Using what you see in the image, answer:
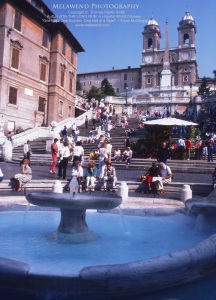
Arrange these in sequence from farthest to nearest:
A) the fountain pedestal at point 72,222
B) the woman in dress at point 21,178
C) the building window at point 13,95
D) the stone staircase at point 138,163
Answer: the building window at point 13,95 < the stone staircase at point 138,163 < the woman in dress at point 21,178 < the fountain pedestal at point 72,222

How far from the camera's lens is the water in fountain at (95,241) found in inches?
→ 162

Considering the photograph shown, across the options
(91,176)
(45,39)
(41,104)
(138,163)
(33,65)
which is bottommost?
(91,176)

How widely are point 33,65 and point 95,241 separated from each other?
28497 mm

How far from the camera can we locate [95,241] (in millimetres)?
5230

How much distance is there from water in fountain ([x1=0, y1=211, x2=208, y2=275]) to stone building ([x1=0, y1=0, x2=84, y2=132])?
69.7 ft

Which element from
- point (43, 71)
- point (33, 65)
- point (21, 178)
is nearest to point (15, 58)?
point (33, 65)

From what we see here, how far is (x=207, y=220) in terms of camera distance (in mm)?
5422

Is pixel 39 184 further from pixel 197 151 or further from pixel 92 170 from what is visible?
pixel 197 151

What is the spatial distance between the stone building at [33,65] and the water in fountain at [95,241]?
21.2 m

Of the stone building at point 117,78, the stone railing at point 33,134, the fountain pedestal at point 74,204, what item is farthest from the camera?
the stone building at point 117,78

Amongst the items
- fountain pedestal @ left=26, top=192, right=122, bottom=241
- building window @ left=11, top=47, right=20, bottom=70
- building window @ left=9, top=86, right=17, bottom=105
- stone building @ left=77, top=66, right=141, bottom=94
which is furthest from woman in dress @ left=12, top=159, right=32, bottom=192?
stone building @ left=77, top=66, right=141, bottom=94

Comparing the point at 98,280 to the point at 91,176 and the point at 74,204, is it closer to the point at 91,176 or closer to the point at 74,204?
the point at 74,204

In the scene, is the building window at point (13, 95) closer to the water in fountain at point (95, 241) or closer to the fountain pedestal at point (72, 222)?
the water in fountain at point (95, 241)

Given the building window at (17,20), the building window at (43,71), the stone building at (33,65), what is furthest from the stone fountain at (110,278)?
the building window at (43,71)
